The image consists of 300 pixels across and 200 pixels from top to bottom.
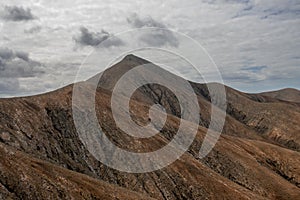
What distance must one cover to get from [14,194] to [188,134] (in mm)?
75486

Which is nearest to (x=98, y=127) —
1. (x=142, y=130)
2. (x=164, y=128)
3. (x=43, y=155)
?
(x=142, y=130)

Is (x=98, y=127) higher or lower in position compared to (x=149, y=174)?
higher

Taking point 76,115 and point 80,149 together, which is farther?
point 76,115

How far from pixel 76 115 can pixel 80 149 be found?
→ 13616 mm

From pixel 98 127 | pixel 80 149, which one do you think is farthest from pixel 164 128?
pixel 80 149

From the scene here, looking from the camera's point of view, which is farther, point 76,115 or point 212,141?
point 212,141

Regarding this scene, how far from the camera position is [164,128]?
116 metres

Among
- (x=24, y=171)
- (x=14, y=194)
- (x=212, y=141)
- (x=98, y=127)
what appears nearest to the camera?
(x=14, y=194)

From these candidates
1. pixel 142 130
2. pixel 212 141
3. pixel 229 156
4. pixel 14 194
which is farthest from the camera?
pixel 212 141

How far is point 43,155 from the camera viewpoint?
7856cm

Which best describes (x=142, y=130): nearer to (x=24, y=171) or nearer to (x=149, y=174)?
(x=149, y=174)

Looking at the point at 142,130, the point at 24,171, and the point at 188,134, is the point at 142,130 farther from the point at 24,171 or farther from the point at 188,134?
the point at 24,171

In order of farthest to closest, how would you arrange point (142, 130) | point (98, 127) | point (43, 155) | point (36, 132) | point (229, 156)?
1. point (229, 156)
2. point (142, 130)
3. point (98, 127)
4. point (36, 132)
5. point (43, 155)

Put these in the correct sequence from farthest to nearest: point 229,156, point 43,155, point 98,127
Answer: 1. point 229,156
2. point 98,127
3. point 43,155
